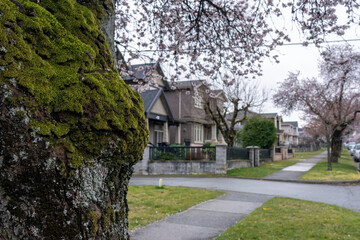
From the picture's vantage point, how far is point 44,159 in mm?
1649

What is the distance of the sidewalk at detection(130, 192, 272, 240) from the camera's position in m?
5.39

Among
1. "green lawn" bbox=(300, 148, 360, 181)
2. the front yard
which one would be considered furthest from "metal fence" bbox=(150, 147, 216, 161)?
→ the front yard

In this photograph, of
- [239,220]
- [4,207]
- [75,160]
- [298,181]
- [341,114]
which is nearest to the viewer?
[4,207]

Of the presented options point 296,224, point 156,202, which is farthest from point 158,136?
point 296,224

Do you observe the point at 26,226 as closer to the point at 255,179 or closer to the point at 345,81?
the point at 255,179

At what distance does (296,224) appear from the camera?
6.12 metres

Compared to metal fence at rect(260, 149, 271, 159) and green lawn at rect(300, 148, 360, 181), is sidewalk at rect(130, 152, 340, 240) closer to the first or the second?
green lawn at rect(300, 148, 360, 181)

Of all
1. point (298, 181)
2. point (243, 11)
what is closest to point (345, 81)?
point (298, 181)

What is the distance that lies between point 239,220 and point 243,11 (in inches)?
199

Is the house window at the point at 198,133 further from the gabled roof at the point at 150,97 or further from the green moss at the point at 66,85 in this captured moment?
the green moss at the point at 66,85

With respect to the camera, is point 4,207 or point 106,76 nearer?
point 4,207

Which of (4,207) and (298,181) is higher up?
(4,207)

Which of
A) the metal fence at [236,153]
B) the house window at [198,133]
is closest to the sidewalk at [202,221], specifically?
the metal fence at [236,153]

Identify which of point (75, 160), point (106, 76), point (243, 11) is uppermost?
point (243, 11)
